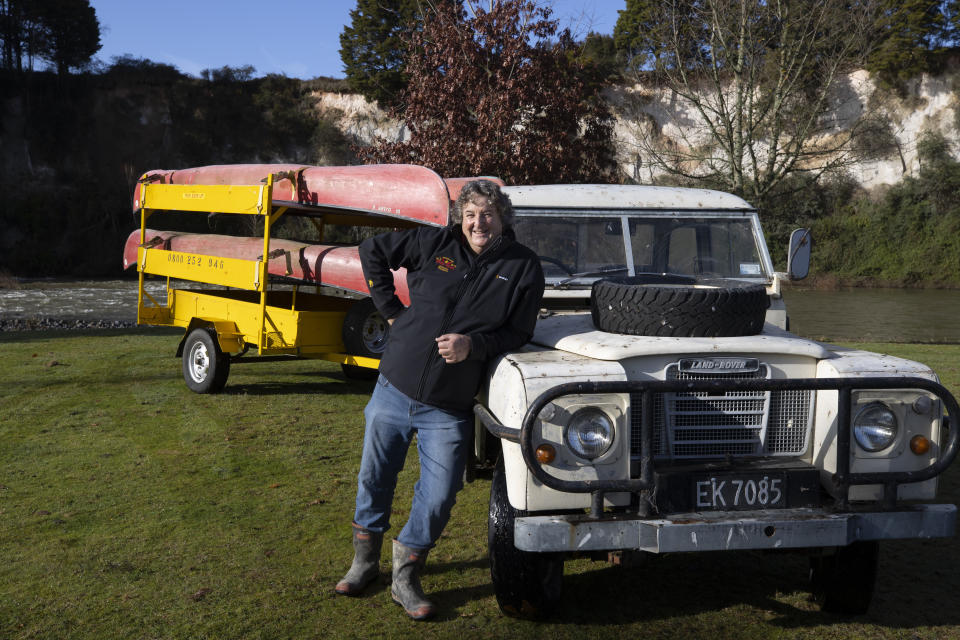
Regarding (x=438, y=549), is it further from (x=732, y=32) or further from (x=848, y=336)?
(x=732, y=32)

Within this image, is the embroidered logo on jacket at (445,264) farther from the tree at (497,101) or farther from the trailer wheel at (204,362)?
the tree at (497,101)

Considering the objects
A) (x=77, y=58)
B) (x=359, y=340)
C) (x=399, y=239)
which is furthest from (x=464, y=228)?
(x=77, y=58)

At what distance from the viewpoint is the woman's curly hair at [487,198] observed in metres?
3.96

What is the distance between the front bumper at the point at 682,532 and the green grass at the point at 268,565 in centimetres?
63

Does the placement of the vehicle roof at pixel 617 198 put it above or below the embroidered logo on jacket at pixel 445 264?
above

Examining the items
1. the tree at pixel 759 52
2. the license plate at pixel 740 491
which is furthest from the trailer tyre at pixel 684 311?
the tree at pixel 759 52

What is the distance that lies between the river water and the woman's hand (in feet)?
47.0

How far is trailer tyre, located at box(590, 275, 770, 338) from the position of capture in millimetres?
3957

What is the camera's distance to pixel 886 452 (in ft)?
12.1

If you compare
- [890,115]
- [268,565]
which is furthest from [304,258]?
[890,115]

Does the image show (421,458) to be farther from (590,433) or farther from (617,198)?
(617,198)

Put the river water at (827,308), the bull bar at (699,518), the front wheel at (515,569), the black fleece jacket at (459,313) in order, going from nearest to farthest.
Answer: the bull bar at (699,518)
the front wheel at (515,569)
the black fleece jacket at (459,313)
the river water at (827,308)

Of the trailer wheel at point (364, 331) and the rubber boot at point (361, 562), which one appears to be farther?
the trailer wheel at point (364, 331)

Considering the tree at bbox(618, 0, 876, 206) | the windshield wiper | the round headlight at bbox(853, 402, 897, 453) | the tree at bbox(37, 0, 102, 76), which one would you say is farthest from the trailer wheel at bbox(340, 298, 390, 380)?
the tree at bbox(37, 0, 102, 76)
